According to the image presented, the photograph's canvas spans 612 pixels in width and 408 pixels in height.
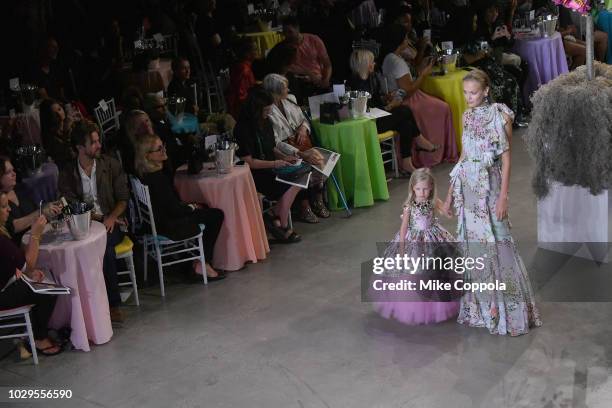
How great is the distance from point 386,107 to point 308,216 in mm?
1337

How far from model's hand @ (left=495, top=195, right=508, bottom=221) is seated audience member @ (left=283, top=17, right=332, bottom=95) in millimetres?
3979

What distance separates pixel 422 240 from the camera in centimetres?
523

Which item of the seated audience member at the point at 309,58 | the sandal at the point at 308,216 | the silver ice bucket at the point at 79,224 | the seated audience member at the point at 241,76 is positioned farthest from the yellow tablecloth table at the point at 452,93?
the silver ice bucket at the point at 79,224

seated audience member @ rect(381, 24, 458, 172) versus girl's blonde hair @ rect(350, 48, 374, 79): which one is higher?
girl's blonde hair @ rect(350, 48, 374, 79)

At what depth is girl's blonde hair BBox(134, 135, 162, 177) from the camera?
5.90 meters

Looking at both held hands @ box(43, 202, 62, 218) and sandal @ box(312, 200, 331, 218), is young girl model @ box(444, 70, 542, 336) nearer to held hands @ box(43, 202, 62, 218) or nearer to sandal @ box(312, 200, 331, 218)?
held hands @ box(43, 202, 62, 218)

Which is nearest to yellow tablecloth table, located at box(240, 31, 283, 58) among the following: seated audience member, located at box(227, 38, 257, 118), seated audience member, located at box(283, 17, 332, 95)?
seated audience member, located at box(283, 17, 332, 95)

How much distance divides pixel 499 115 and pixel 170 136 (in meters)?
2.69

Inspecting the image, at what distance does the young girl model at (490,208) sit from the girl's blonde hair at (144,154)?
6.07 feet

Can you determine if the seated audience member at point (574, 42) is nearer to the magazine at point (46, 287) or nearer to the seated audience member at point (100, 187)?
the seated audience member at point (100, 187)

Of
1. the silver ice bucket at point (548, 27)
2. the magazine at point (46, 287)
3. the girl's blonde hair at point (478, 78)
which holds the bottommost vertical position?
the magazine at point (46, 287)

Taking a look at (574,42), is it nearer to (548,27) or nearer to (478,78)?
(548,27)

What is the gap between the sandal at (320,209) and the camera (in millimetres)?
7332

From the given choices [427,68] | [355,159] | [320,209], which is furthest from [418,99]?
[320,209]
